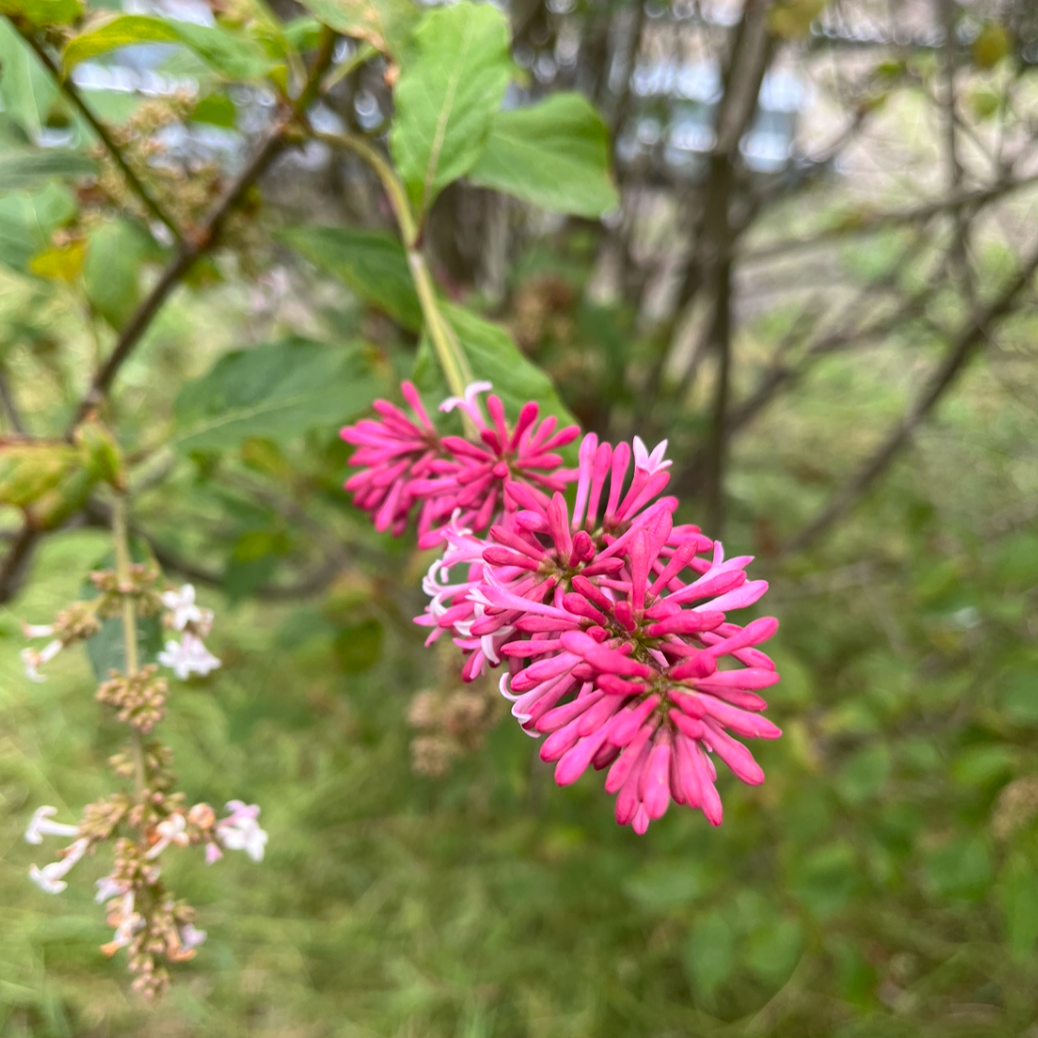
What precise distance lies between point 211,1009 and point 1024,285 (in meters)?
2.28

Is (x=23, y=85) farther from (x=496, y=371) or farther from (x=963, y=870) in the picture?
(x=963, y=870)

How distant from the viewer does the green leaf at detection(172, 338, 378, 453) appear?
30.4 inches

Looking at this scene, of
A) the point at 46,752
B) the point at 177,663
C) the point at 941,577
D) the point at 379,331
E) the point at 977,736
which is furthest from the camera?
the point at 46,752

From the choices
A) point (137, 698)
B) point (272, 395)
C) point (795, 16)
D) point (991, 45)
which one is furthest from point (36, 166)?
point (991, 45)

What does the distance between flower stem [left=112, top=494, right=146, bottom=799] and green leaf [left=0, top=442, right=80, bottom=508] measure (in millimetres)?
67

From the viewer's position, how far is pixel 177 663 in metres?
0.65

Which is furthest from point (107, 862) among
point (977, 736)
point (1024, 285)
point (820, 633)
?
point (1024, 285)

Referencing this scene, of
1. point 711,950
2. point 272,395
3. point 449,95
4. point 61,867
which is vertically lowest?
point 711,950

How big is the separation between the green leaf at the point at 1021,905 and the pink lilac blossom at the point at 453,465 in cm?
106

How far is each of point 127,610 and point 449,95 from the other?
50cm

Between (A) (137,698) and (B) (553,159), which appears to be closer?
(A) (137,698)

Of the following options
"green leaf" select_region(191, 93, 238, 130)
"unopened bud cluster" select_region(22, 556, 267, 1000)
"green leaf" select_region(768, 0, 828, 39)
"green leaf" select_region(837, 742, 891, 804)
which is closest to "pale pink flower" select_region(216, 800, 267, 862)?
"unopened bud cluster" select_region(22, 556, 267, 1000)

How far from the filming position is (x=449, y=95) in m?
0.63

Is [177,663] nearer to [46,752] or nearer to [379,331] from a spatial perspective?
[379,331]
